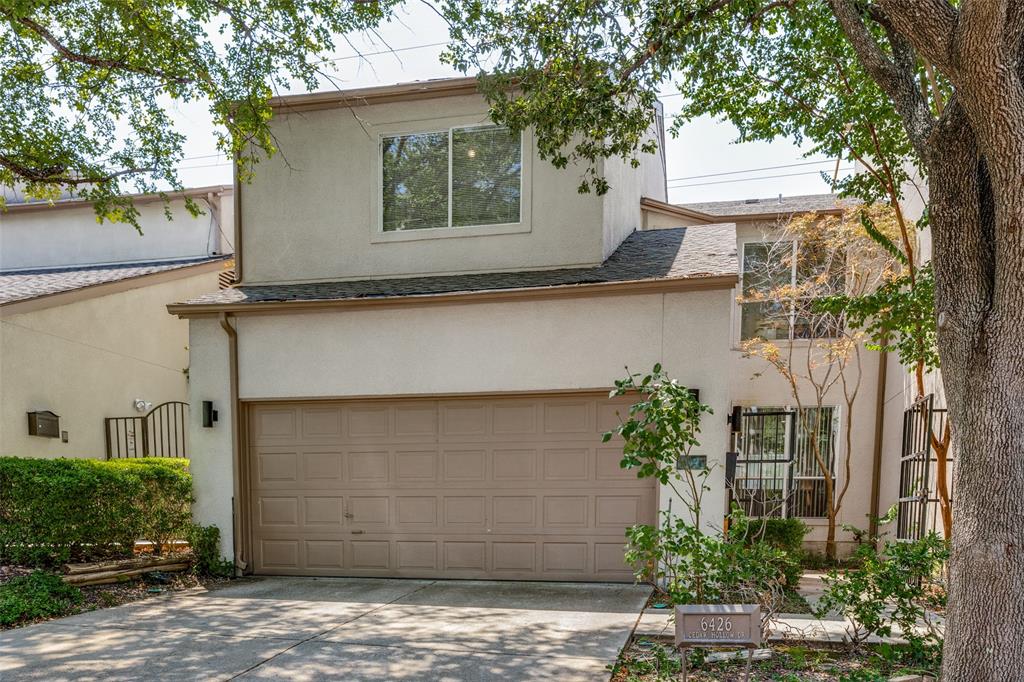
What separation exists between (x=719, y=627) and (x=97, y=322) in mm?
10910

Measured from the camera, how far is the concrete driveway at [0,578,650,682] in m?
5.03

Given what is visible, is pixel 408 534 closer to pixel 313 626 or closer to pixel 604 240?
pixel 313 626

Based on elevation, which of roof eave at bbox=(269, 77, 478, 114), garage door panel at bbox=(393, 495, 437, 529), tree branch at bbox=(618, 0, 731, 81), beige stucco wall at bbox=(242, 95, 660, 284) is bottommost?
garage door panel at bbox=(393, 495, 437, 529)

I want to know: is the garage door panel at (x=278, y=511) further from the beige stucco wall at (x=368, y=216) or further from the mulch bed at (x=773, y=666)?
the mulch bed at (x=773, y=666)

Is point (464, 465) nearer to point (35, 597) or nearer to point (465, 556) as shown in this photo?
point (465, 556)

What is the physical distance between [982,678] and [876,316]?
13.3ft

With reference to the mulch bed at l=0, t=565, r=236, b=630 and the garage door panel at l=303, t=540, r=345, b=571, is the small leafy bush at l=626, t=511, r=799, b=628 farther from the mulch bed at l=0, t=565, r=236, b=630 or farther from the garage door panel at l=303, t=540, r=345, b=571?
the mulch bed at l=0, t=565, r=236, b=630

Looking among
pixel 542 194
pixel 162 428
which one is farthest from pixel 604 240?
pixel 162 428

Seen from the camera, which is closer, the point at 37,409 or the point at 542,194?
the point at 542,194

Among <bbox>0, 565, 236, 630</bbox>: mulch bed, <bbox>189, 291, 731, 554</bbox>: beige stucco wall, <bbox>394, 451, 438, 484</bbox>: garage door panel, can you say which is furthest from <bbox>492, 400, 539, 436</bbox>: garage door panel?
<bbox>0, 565, 236, 630</bbox>: mulch bed

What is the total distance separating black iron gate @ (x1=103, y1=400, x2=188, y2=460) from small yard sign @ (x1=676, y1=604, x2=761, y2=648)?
10098 millimetres

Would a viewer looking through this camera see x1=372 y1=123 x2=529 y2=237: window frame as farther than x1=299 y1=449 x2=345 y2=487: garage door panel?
Yes

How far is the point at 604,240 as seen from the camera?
8.82 meters

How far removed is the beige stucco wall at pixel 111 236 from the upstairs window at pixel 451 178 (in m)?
7.00
